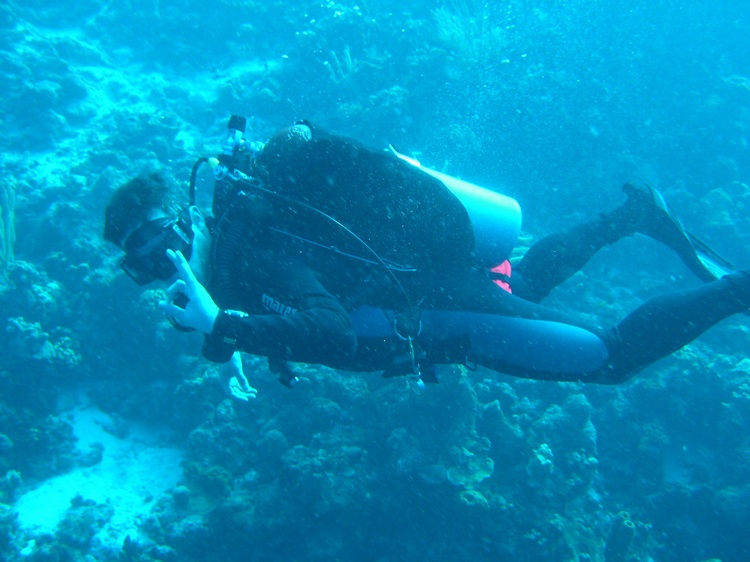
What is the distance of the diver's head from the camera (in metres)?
2.44

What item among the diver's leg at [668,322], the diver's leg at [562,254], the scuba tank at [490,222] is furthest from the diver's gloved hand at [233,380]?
the diver's leg at [668,322]

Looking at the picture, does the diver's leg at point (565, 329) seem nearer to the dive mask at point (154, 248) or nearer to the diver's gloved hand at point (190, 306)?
the diver's gloved hand at point (190, 306)

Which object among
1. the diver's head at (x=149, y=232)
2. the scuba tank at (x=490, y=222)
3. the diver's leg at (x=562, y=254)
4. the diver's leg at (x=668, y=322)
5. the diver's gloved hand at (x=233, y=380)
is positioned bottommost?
the diver's gloved hand at (x=233, y=380)

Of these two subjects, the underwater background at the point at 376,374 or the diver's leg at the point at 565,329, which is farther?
the underwater background at the point at 376,374

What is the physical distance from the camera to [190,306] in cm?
214

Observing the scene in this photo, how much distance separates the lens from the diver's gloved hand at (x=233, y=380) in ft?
11.1

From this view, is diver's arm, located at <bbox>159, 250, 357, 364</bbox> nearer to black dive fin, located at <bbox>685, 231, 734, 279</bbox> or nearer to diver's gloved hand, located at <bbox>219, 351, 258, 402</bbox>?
diver's gloved hand, located at <bbox>219, 351, 258, 402</bbox>

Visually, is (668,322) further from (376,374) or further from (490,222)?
(376,374)

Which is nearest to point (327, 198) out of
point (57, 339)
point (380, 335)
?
point (380, 335)

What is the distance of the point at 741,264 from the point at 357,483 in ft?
28.8

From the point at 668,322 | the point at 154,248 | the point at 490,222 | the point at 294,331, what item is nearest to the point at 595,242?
the point at 668,322

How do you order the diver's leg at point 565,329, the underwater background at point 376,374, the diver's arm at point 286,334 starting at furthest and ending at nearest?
the underwater background at point 376,374
the diver's leg at point 565,329
the diver's arm at point 286,334

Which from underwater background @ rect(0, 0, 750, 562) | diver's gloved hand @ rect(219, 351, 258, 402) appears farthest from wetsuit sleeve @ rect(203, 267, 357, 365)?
underwater background @ rect(0, 0, 750, 562)

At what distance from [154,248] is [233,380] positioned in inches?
59.1
